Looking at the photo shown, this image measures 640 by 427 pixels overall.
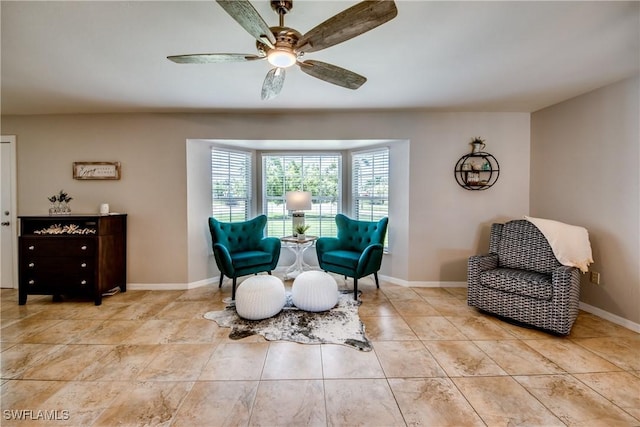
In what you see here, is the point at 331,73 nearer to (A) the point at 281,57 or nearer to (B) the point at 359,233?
(A) the point at 281,57

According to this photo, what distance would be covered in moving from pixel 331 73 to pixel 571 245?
9.03 feet

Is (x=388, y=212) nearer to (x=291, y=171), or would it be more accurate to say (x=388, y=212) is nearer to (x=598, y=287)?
(x=291, y=171)

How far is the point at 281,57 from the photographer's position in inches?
62.7

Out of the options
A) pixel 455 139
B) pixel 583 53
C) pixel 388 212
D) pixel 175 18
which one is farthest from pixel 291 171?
pixel 583 53

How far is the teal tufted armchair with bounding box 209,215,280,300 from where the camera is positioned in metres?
3.24

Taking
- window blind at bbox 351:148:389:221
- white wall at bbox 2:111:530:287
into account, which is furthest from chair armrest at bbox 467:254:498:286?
window blind at bbox 351:148:389:221

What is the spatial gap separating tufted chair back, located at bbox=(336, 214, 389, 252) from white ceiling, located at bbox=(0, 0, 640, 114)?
5.25 ft

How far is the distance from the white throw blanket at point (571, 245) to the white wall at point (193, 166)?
0.98 m

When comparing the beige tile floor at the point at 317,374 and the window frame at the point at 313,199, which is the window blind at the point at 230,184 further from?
the beige tile floor at the point at 317,374

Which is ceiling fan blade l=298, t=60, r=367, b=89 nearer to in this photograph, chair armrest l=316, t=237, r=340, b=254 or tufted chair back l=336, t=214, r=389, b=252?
tufted chair back l=336, t=214, r=389, b=252

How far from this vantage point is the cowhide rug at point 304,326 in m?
2.30

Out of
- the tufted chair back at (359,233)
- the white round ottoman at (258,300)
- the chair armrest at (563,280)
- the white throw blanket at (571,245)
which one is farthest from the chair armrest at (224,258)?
the white throw blanket at (571,245)

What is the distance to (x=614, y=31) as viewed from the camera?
187 centimetres

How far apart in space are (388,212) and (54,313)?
165 inches
